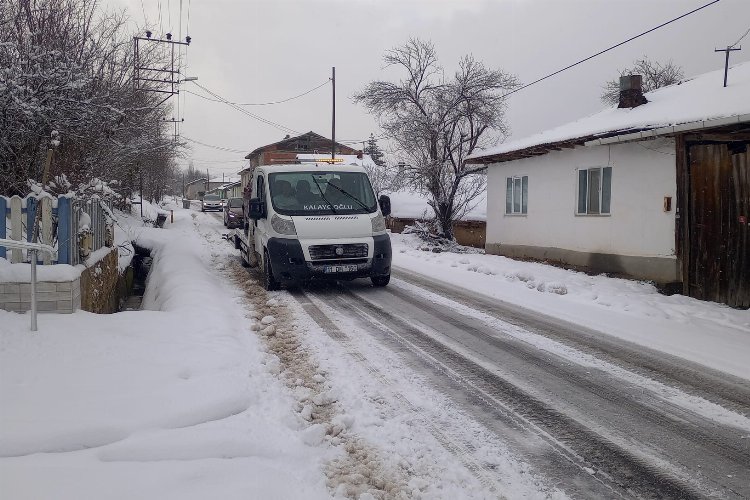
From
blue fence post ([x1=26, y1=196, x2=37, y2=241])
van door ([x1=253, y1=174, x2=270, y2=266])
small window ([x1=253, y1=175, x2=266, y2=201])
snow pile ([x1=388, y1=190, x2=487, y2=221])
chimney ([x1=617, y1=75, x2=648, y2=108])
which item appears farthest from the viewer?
snow pile ([x1=388, y1=190, x2=487, y2=221])

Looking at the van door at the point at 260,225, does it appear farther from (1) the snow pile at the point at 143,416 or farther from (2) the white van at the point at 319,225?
(1) the snow pile at the point at 143,416

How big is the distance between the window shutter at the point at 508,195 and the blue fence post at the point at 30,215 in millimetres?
13886

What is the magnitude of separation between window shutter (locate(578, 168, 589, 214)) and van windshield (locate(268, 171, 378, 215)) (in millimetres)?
6249

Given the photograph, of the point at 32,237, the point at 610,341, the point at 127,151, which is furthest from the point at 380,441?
the point at 127,151

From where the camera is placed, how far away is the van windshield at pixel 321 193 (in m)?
9.90

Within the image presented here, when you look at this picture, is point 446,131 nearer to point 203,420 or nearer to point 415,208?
point 415,208

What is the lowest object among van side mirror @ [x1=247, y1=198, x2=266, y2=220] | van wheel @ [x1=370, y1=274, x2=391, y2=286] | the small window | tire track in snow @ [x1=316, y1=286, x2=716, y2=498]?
tire track in snow @ [x1=316, y1=286, x2=716, y2=498]

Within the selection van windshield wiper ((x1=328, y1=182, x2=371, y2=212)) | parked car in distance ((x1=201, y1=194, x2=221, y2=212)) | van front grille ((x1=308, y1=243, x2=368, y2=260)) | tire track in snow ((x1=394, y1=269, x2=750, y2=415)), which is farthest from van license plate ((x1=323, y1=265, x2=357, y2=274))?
parked car in distance ((x1=201, y1=194, x2=221, y2=212))

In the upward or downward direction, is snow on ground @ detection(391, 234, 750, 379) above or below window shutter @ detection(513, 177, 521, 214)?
below

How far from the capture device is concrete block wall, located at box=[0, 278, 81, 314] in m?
5.67

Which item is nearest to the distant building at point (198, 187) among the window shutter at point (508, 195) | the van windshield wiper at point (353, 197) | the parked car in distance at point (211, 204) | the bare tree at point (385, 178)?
the parked car in distance at point (211, 204)

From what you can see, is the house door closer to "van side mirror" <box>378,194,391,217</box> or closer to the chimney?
the chimney

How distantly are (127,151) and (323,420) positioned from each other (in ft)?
43.5

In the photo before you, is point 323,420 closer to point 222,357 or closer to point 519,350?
point 222,357
